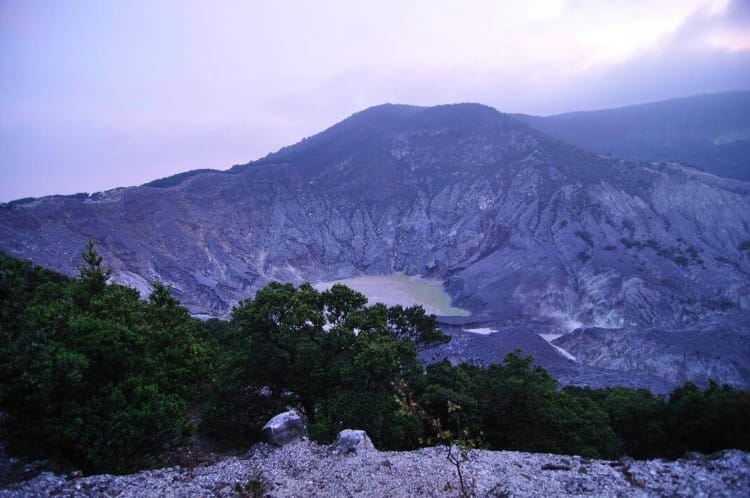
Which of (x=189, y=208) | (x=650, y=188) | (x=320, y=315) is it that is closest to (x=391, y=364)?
(x=320, y=315)

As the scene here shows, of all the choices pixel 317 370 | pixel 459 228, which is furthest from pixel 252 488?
pixel 459 228

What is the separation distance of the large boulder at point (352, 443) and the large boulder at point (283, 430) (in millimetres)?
1585

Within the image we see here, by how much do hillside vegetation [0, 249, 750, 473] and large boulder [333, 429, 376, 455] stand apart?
0.91 metres

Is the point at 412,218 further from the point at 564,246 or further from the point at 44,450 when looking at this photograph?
the point at 44,450

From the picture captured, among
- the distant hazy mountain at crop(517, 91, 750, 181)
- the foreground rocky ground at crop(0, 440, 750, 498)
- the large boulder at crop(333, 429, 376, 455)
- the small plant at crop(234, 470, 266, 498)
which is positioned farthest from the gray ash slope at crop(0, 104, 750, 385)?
the distant hazy mountain at crop(517, 91, 750, 181)

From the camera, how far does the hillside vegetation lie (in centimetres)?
1077

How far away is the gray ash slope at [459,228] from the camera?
53.0m

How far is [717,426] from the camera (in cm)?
1537

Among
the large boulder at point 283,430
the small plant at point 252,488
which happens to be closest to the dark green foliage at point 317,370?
the large boulder at point 283,430

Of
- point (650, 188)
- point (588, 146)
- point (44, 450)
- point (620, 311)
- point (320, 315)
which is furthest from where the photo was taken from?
point (588, 146)

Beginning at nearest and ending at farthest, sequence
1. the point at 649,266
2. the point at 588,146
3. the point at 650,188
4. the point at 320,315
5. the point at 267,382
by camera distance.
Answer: the point at 267,382 < the point at 320,315 < the point at 649,266 < the point at 650,188 < the point at 588,146

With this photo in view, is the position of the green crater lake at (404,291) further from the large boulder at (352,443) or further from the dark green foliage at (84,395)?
the dark green foliage at (84,395)

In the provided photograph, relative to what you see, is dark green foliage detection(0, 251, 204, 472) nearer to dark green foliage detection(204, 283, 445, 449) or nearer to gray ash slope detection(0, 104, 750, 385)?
dark green foliage detection(204, 283, 445, 449)

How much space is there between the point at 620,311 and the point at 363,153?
68808mm
